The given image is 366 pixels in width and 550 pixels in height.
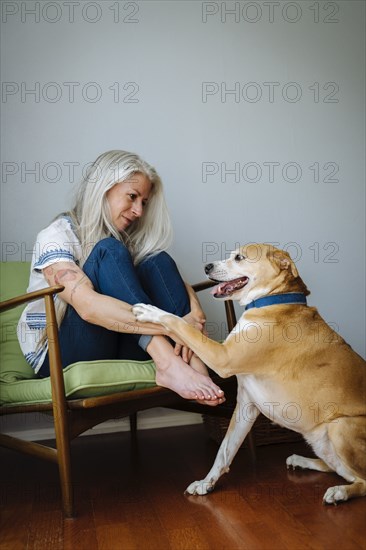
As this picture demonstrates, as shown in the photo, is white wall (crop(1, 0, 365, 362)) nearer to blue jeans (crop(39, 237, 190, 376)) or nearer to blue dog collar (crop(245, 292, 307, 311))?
blue jeans (crop(39, 237, 190, 376))

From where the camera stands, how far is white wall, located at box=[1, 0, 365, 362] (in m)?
2.96

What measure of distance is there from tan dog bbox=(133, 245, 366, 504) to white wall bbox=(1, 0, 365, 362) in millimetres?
1078

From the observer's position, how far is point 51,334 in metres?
1.90

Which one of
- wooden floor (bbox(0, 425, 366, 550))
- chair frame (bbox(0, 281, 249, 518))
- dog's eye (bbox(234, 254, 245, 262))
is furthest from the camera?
dog's eye (bbox(234, 254, 245, 262))

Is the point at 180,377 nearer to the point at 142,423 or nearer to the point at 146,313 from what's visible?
the point at 146,313

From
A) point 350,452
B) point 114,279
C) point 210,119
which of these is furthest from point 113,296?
point 210,119

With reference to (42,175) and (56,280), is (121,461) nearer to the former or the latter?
(56,280)

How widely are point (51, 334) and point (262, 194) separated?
5.74 feet

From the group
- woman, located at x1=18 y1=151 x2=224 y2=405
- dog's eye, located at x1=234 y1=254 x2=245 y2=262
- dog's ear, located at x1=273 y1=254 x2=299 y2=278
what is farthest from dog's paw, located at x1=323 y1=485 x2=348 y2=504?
A: dog's eye, located at x1=234 y1=254 x2=245 y2=262

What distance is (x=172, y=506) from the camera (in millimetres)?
2010

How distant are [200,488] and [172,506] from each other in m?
0.14

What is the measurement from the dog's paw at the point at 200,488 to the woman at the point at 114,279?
0.31 meters

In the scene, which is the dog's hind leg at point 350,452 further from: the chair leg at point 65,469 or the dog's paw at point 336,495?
the chair leg at point 65,469

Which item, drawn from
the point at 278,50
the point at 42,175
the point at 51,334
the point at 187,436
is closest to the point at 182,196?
the point at 42,175
